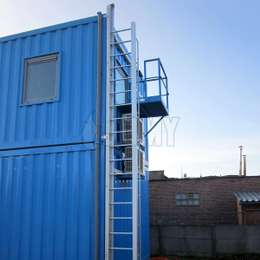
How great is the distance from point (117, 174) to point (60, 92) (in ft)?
7.57

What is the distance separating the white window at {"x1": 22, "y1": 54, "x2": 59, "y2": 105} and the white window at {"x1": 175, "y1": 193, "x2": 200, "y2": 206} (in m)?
17.4

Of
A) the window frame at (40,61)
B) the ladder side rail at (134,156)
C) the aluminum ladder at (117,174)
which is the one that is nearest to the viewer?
the ladder side rail at (134,156)

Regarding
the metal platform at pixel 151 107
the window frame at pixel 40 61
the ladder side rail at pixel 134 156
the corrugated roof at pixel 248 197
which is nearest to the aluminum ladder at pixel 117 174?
the ladder side rail at pixel 134 156

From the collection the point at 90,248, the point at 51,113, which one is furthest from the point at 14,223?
the point at 51,113

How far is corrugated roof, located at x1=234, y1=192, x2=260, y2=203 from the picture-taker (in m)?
19.9

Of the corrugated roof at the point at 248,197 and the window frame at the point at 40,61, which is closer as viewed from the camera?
the window frame at the point at 40,61

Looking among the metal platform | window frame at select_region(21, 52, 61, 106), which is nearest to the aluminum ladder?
the metal platform

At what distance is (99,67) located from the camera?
7863mm

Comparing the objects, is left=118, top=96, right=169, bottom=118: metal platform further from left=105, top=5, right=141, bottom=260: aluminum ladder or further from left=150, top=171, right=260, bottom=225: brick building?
left=150, top=171, right=260, bottom=225: brick building

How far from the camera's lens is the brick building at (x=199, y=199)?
23.4 metres

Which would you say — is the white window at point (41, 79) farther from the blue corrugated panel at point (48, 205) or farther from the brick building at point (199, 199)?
the brick building at point (199, 199)

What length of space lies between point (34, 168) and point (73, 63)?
98.4 inches

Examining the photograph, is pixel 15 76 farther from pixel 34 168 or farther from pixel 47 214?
pixel 47 214

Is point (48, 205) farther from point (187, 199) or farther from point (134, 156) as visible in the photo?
point (187, 199)
